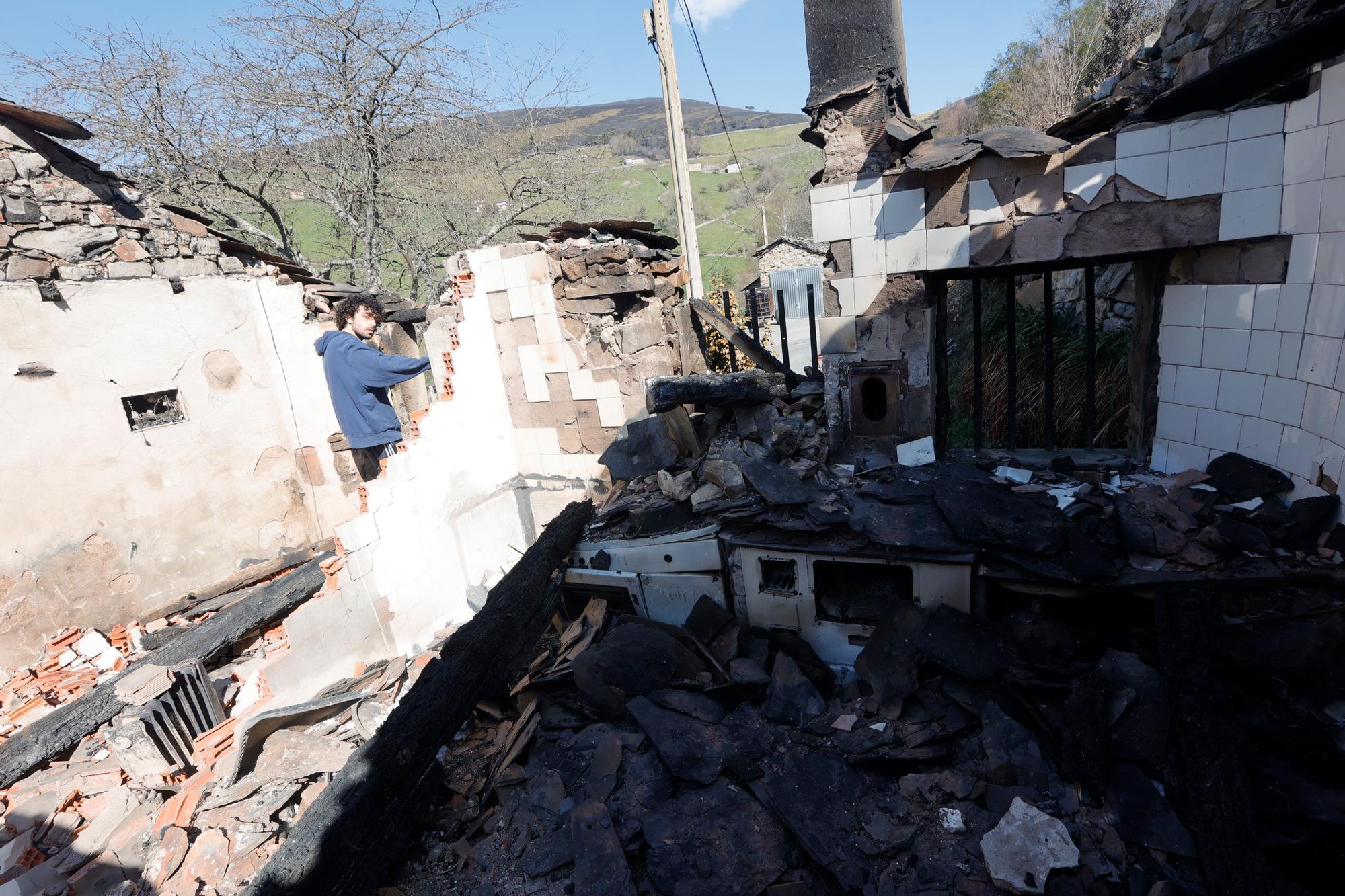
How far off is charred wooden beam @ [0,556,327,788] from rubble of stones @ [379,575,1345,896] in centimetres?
307

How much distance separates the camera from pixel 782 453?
4363mm

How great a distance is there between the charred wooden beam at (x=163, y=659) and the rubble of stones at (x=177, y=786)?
4.8 inches

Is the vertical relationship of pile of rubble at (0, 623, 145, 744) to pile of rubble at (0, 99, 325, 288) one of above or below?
below

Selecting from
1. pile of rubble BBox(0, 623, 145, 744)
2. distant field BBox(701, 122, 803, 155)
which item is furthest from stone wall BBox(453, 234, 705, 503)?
distant field BBox(701, 122, 803, 155)

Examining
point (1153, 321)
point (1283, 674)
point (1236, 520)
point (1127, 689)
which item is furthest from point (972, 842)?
point (1153, 321)

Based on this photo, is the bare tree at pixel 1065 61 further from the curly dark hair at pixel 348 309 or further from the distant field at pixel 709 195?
the curly dark hair at pixel 348 309

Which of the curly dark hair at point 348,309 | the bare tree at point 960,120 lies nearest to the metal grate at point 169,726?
the curly dark hair at point 348,309

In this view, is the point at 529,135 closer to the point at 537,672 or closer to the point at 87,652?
the point at 87,652

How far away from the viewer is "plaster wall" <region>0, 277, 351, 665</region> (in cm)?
518

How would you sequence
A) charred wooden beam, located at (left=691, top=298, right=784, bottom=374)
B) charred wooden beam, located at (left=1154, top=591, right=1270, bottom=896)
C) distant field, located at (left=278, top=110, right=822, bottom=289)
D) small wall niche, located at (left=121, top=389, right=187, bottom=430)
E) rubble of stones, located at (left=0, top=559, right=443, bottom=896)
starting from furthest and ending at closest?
1. distant field, located at (left=278, top=110, right=822, bottom=289)
2. small wall niche, located at (left=121, top=389, right=187, bottom=430)
3. charred wooden beam, located at (left=691, top=298, right=784, bottom=374)
4. rubble of stones, located at (left=0, top=559, right=443, bottom=896)
5. charred wooden beam, located at (left=1154, top=591, right=1270, bottom=896)

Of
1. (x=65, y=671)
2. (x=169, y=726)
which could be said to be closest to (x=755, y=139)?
(x=65, y=671)

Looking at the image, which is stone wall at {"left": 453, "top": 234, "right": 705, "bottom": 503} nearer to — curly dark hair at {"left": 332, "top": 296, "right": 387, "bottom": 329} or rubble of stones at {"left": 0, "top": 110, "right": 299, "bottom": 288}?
curly dark hair at {"left": 332, "top": 296, "right": 387, "bottom": 329}

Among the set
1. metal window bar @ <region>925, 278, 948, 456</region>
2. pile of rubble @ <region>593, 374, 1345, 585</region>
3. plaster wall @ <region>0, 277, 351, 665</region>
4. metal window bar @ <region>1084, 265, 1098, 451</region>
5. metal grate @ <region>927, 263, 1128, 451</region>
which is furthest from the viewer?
plaster wall @ <region>0, 277, 351, 665</region>

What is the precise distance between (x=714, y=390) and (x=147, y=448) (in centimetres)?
537
